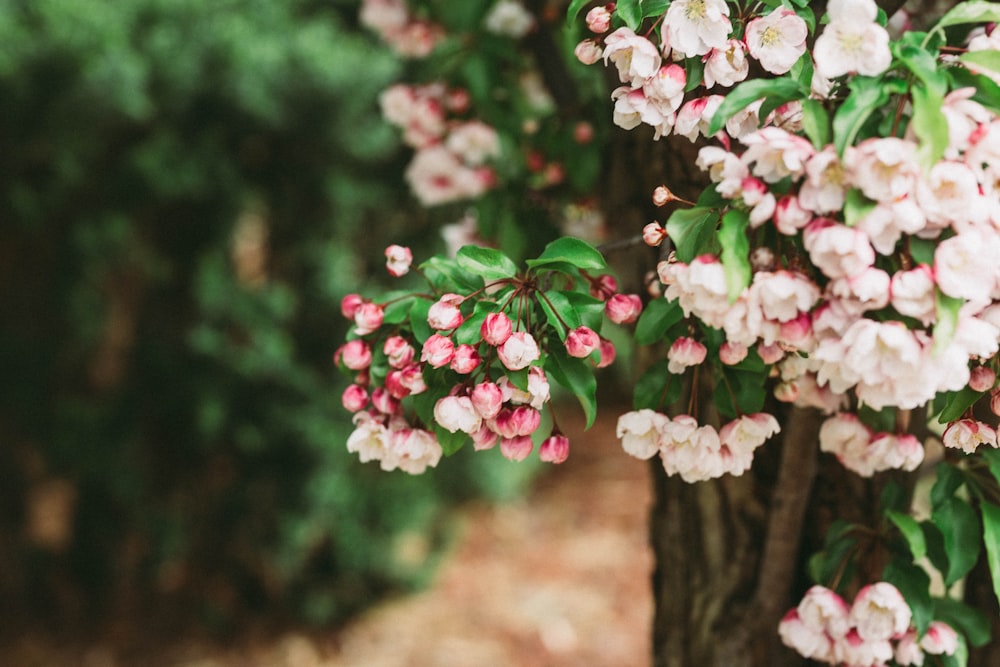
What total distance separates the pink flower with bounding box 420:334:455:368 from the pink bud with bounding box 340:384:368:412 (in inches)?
5.6

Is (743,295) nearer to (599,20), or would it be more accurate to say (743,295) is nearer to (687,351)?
(687,351)

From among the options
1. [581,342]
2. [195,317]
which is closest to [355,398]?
[581,342]

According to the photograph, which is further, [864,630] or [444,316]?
[864,630]

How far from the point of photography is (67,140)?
2.17m

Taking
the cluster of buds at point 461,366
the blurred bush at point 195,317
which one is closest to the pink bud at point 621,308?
the cluster of buds at point 461,366

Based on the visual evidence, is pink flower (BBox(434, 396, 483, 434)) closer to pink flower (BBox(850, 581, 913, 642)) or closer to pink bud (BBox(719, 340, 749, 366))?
pink bud (BBox(719, 340, 749, 366))

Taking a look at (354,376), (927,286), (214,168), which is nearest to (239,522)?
(214,168)

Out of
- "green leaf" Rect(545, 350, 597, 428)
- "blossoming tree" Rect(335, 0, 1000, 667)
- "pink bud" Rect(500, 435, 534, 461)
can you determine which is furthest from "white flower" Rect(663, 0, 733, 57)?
"pink bud" Rect(500, 435, 534, 461)

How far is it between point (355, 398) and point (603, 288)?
0.99ft

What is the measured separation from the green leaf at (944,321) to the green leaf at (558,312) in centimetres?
33

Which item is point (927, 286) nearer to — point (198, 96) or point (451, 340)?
point (451, 340)

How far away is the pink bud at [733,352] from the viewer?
88cm

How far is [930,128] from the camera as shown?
67 cm

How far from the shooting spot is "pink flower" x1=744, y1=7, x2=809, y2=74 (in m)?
0.82
